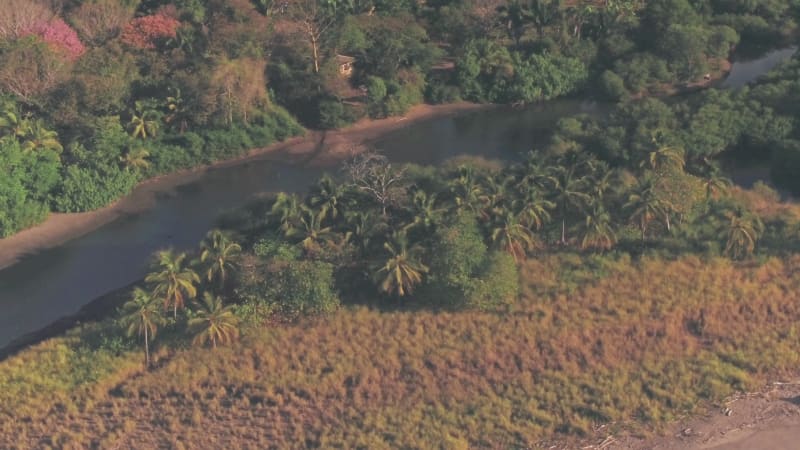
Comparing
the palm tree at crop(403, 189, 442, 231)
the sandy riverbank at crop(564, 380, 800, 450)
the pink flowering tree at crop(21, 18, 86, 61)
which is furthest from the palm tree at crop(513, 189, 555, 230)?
the pink flowering tree at crop(21, 18, 86, 61)

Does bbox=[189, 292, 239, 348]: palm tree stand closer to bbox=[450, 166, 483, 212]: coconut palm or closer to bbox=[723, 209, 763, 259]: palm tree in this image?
bbox=[450, 166, 483, 212]: coconut palm

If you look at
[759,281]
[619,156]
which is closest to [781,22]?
[619,156]

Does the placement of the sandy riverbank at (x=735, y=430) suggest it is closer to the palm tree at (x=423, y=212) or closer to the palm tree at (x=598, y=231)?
the palm tree at (x=598, y=231)

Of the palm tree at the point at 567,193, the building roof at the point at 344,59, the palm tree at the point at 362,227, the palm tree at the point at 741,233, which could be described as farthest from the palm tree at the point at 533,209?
the building roof at the point at 344,59

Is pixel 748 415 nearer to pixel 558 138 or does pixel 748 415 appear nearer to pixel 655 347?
pixel 655 347

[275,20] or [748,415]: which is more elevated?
[275,20]

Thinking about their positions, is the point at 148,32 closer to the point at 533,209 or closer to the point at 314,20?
the point at 314,20
